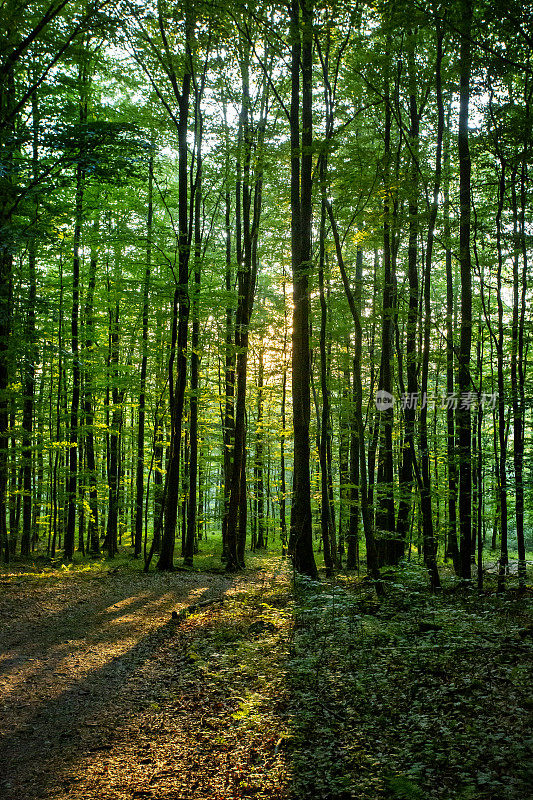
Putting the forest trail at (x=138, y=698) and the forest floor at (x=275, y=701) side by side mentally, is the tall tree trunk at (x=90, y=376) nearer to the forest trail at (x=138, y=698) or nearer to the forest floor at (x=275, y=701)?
the forest trail at (x=138, y=698)

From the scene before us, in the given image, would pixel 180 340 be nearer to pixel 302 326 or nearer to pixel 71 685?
pixel 302 326

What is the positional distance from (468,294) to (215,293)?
6301 mm

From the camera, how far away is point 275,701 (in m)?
4.62

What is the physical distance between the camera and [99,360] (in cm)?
1800

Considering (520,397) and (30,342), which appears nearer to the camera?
(520,397)

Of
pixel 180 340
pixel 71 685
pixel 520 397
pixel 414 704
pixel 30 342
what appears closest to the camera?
pixel 414 704

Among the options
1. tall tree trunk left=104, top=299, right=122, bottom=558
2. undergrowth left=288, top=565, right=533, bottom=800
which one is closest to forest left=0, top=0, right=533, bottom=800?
undergrowth left=288, top=565, right=533, bottom=800

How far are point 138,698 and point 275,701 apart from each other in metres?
1.44

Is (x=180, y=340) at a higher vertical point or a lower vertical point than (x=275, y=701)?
higher

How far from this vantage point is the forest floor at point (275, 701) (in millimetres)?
3303

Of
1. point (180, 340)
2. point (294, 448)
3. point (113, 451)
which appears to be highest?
point (180, 340)

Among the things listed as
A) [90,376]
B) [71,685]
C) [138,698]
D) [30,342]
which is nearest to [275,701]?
[138,698]

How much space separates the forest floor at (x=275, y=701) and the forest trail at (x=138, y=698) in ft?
0.06

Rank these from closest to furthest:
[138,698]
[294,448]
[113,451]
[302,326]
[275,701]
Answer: [275,701]
[138,698]
[302,326]
[294,448]
[113,451]
